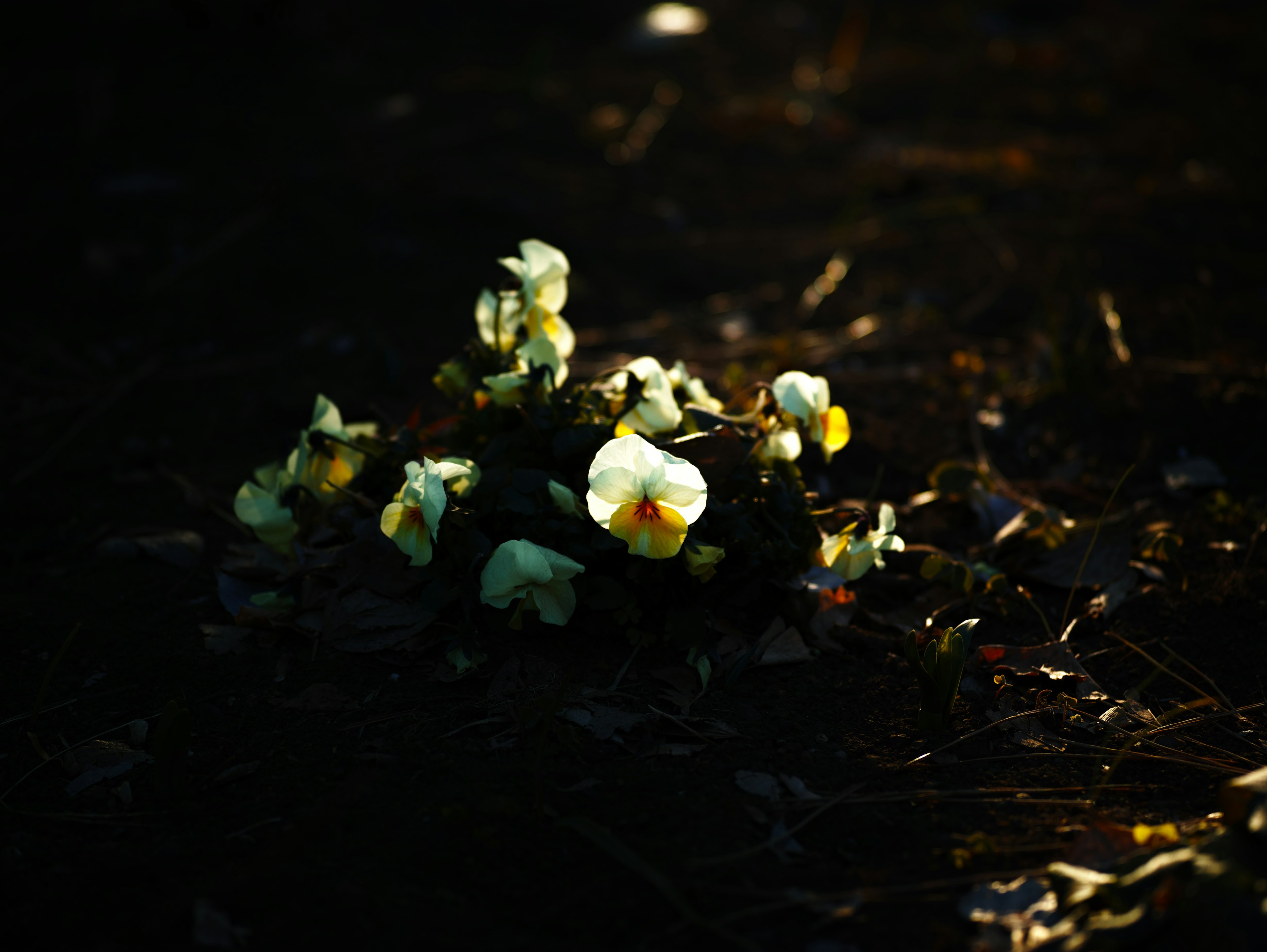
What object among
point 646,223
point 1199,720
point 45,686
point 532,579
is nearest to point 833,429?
point 532,579

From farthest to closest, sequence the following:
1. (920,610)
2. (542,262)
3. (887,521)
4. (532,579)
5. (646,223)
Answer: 1. (646,223)
2. (920,610)
3. (542,262)
4. (887,521)
5. (532,579)

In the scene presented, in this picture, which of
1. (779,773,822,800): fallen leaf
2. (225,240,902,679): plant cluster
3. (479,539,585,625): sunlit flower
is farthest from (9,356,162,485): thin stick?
(779,773,822,800): fallen leaf

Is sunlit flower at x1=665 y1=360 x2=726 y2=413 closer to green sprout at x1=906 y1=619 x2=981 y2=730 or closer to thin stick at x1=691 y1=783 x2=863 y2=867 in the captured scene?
green sprout at x1=906 y1=619 x2=981 y2=730

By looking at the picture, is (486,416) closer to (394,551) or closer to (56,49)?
(394,551)

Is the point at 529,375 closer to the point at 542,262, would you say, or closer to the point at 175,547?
the point at 542,262

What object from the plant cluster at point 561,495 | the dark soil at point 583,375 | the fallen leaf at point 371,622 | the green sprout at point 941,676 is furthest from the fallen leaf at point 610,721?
the green sprout at point 941,676

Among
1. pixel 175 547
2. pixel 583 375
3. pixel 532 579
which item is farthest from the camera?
pixel 583 375

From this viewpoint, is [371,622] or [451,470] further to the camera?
[371,622]

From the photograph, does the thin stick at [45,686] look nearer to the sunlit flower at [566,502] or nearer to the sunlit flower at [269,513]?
the sunlit flower at [269,513]
